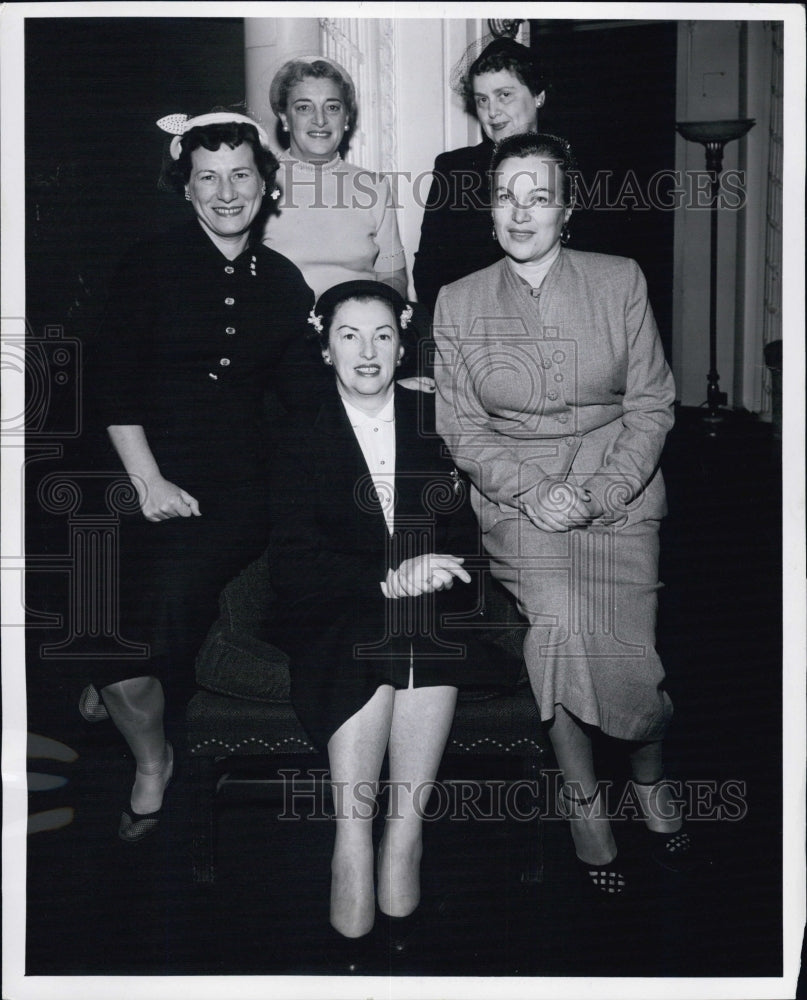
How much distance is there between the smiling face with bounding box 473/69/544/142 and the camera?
2227 mm

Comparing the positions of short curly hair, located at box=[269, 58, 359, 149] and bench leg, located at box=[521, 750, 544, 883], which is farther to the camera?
bench leg, located at box=[521, 750, 544, 883]

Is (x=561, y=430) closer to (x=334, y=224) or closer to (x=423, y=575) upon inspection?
(x=423, y=575)

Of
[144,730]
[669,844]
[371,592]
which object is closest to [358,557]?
[371,592]

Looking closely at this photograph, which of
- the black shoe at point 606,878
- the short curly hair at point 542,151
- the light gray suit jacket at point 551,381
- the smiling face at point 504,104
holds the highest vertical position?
the smiling face at point 504,104

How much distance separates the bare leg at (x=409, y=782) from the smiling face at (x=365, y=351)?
603mm

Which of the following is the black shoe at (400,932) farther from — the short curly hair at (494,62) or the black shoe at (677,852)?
the short curly hair at (494,62)

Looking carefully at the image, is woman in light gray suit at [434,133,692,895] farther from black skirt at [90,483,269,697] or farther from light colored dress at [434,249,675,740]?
black skirt at [90,483,269,697]

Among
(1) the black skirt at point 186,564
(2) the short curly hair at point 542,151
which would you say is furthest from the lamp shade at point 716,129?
(1) the black skirt at point 186,564

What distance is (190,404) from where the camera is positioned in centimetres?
226

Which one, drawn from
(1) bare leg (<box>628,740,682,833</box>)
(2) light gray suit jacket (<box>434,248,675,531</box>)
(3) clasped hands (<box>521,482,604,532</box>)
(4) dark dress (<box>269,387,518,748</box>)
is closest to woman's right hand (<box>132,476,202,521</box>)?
(4) dark dress (<box>269,387,518,748</box>)

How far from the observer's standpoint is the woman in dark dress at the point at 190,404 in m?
2.25

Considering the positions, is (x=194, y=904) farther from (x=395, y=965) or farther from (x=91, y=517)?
(x=91, y=517)

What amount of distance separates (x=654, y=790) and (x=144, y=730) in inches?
41.8

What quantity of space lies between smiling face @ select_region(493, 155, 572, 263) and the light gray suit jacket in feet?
0.18
